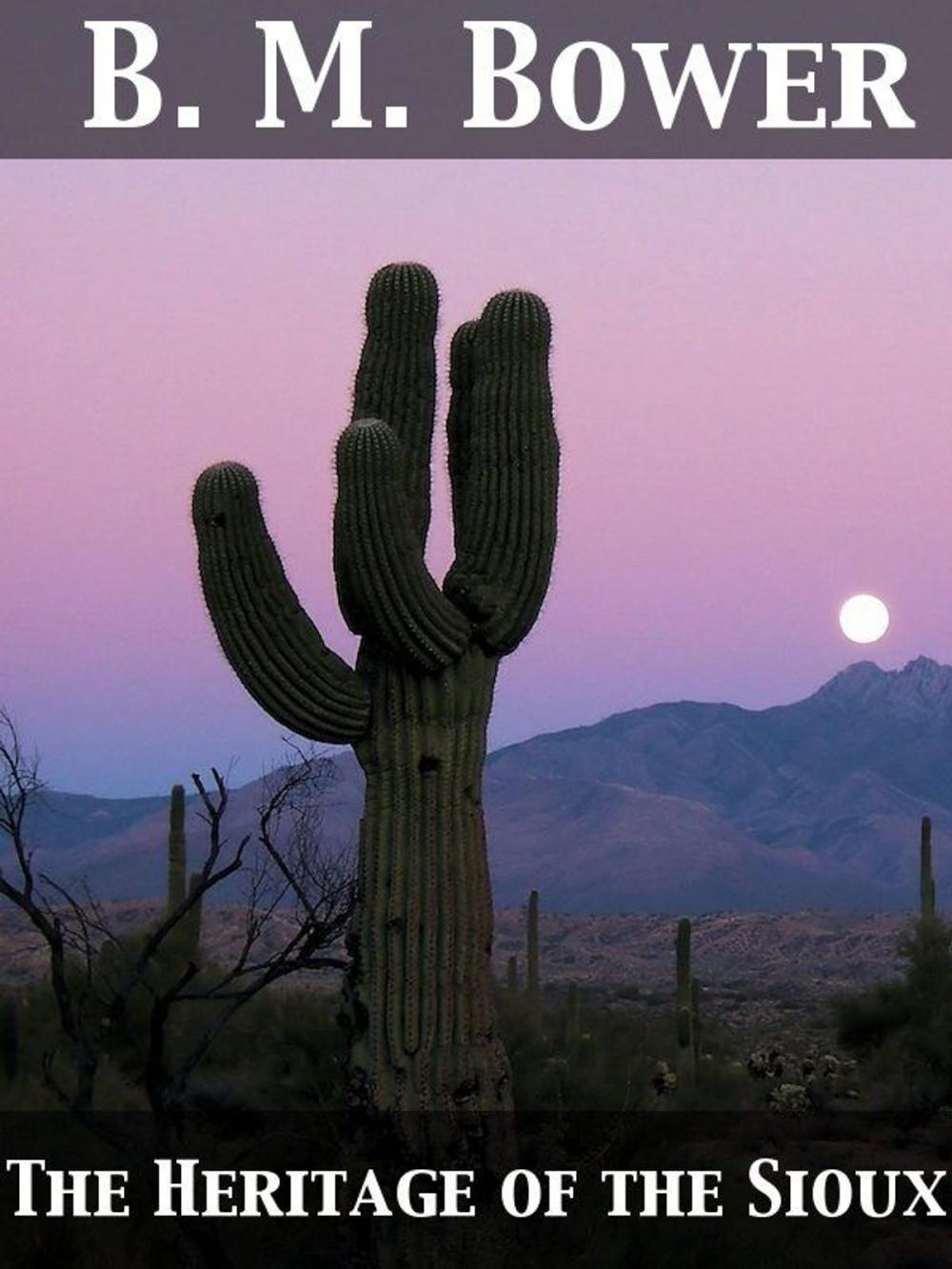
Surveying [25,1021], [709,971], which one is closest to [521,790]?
[709,971]

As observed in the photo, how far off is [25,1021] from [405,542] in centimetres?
1080

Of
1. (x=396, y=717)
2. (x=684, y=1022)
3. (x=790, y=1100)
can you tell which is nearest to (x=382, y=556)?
(x=396, y=717)

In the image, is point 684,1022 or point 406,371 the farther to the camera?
point 684,1022

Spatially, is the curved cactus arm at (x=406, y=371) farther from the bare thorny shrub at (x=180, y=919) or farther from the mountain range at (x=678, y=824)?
the mountain range at (x=678, y=824)

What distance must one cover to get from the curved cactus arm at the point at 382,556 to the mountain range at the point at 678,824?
293 feet

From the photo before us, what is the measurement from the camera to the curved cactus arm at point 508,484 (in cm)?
1100

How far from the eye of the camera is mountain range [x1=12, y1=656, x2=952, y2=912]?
434ft

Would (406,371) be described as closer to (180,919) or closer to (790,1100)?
(180,919)

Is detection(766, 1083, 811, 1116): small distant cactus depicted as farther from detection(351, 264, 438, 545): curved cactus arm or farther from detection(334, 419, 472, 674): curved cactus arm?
detection(334, 419, 472, 674): curved cactus arm

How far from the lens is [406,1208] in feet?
33.3

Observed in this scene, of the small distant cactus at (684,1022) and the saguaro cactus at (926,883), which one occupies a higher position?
the saguaro cactus at (926,883)

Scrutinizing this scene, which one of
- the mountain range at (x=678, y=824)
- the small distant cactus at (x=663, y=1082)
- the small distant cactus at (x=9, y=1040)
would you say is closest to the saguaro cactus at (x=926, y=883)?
the small distant cactus at (x=663, y=1082)

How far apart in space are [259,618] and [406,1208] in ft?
10.3

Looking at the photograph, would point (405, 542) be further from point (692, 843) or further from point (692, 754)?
point (692, 754)
